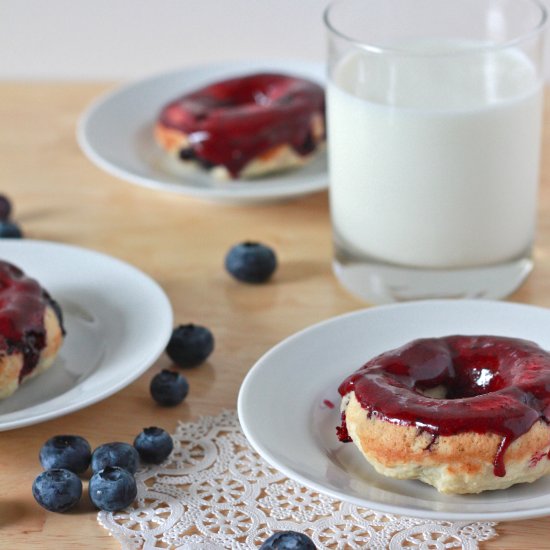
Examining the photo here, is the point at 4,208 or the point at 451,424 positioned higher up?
the point at 451,424

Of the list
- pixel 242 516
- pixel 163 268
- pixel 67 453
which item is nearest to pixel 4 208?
pixel 163 268

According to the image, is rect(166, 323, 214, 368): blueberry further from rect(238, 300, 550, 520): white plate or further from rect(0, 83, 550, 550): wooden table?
rect(238, 300, 550, 520): white plate

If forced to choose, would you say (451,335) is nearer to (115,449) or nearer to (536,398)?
(536,398)

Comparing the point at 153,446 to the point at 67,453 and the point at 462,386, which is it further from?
the point at 462,386

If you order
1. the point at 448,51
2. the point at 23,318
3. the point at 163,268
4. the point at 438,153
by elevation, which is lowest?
the point at 163,268

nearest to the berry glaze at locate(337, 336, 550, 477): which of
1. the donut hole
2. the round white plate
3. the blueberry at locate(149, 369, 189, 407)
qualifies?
the donut hole

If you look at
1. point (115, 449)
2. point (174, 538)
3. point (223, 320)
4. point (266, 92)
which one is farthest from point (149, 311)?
point (266, 92)

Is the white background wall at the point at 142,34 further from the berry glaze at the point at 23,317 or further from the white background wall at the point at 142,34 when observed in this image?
the berry glaze at the point at 23,317

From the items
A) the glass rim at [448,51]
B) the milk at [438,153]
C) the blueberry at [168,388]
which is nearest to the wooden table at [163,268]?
the blueberry at [168,388]
